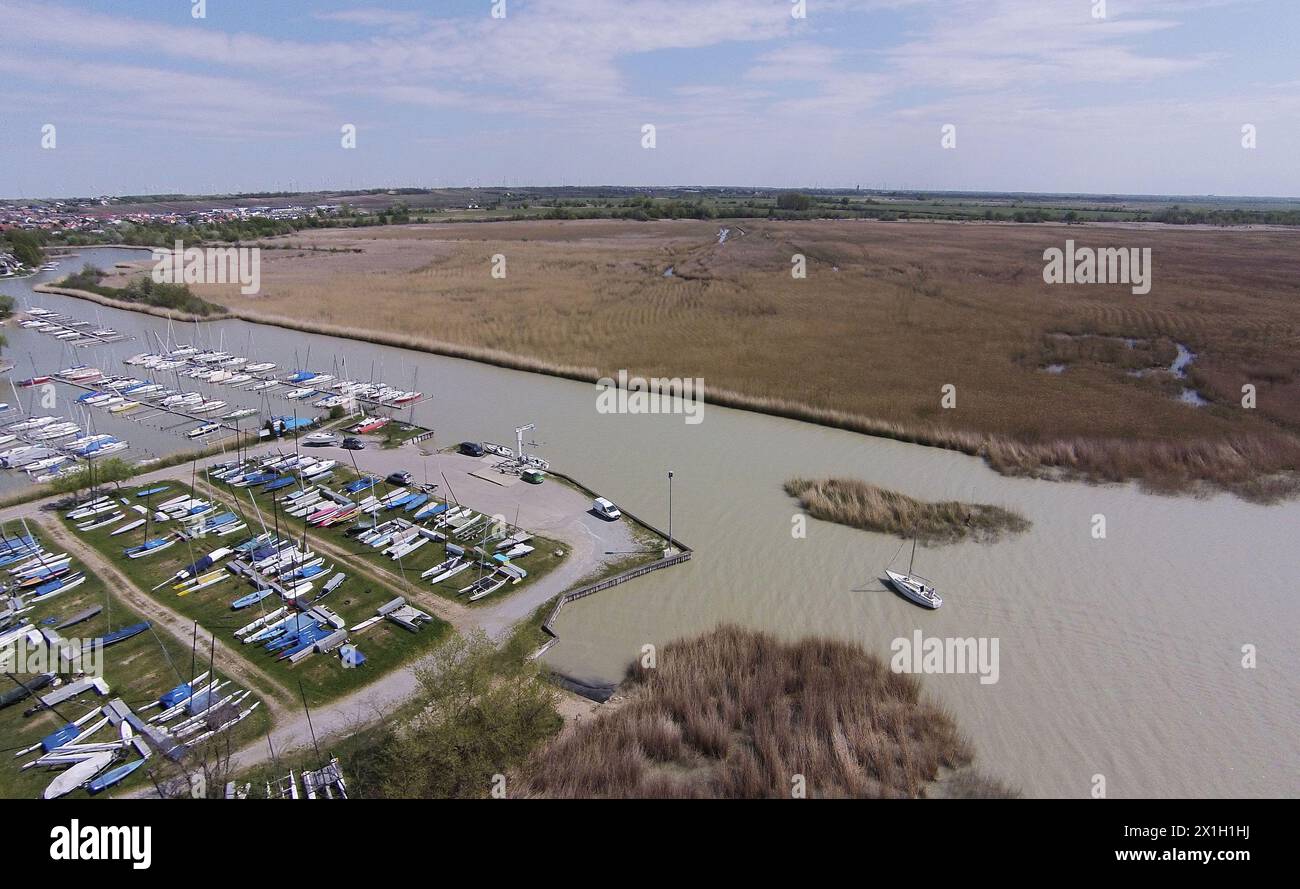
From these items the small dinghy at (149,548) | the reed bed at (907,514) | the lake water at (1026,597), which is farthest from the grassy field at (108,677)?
the reed bed at (907,514)

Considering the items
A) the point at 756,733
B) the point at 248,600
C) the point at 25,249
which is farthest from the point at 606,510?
the point at 25,249

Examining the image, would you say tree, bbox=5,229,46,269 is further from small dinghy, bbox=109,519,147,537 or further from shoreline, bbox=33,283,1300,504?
shoreline, bbox=33,283,1300,504

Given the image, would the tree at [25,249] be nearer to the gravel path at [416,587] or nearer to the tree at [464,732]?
the gravel path at [416,587]

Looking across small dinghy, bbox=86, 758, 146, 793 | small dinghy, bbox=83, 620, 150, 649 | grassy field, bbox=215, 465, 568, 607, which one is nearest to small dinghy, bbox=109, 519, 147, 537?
grassy field, bbox=215, 465, 568, 607

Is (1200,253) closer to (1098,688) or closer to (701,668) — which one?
(1098,688)

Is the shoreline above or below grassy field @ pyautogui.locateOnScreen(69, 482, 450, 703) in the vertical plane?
above

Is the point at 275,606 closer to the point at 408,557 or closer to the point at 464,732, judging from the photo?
the point at 408,557
